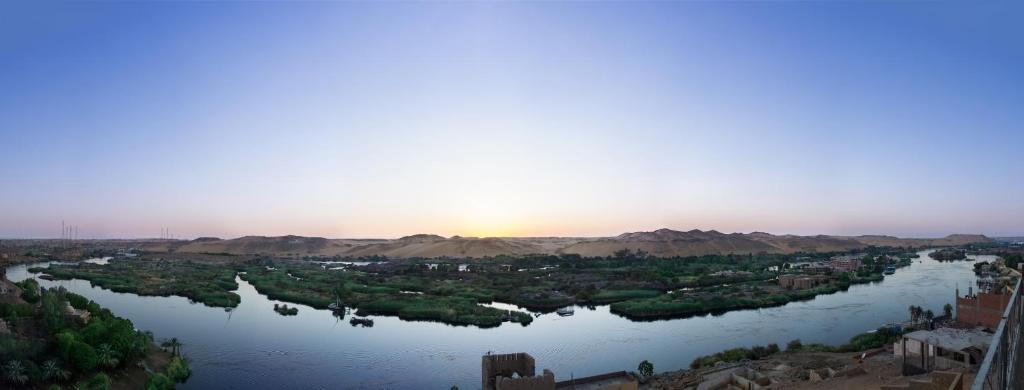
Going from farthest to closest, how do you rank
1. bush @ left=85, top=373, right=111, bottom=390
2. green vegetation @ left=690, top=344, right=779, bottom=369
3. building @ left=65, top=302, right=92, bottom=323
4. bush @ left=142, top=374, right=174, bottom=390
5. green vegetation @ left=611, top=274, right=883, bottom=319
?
1. green vegetation @ left=611, top=274, right=883, bottom=319
2. green vegetation @ left=690, top=344, right=779, bottom=369
3. building @ left=65, top=302, right=92, bottom=323
4. bush @ left=142, top=374, right=174, bottom=390
5. bush @ left=85, top=373, right=111, bottom=390

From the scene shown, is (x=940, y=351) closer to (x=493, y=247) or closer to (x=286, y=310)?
(x=286, y=310)

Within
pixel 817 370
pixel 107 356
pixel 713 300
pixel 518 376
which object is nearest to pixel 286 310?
pixel 107 356

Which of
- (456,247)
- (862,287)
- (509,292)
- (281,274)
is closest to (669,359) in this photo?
(509,292)

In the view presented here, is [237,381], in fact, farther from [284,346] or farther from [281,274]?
[281,274]

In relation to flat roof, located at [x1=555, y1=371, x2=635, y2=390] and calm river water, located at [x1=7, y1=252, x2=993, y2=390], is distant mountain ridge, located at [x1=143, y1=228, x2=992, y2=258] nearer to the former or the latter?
calm river water, located at [x1=7, y1=252, x2=993, y2=390]

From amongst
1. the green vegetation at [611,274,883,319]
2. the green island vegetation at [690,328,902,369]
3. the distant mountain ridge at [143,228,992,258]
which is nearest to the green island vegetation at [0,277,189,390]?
the green island vegetation at [690,328,902,369]

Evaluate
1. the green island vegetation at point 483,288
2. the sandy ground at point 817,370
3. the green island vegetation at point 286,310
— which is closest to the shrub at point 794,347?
the sandy ground at point 817,370

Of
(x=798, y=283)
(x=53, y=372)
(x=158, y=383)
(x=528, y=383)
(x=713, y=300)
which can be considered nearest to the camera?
(x=528, y=383)
